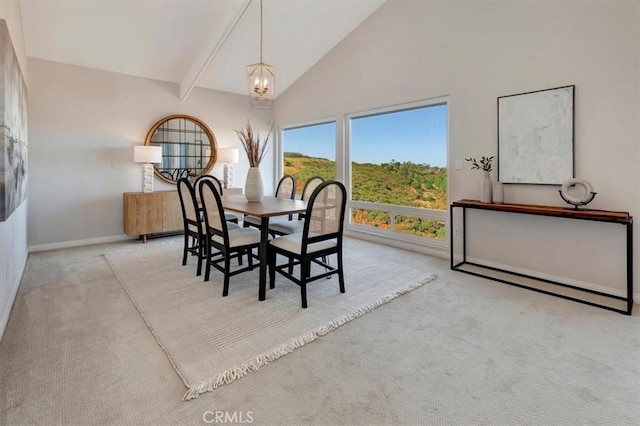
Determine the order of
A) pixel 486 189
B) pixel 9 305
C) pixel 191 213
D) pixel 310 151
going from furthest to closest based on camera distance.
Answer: pixel 310 151, pixel 191 213, pixel 486 189, pixel 9 305

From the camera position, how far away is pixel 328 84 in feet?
17.6

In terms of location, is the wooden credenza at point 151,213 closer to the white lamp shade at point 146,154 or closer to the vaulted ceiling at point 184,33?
the white lamp shade at point 146,154

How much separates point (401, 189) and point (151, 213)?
3.63 metres

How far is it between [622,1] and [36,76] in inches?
247

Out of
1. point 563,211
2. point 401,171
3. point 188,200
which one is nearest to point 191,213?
point 188,200

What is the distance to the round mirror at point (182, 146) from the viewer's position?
5199 mm

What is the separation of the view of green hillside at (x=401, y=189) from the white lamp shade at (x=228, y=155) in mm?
1535

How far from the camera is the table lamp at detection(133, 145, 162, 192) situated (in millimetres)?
4664

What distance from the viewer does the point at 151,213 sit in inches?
188

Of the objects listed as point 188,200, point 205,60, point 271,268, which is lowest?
point 271,268

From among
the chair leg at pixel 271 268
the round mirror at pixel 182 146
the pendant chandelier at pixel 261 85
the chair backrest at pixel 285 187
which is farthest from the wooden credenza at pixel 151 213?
the chair leg at pixel 271 268

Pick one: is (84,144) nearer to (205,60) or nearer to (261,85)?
(205,60)

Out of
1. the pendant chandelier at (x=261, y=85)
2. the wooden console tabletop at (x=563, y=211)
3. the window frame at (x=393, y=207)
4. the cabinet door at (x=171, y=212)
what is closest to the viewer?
the wooden console tabletop at (x=563, y=211)

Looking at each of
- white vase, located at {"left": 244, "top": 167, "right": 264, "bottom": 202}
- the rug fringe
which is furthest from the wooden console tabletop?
white vase, located at {"left": 244, "top": 167, "right": 264, "bottom": 202}
